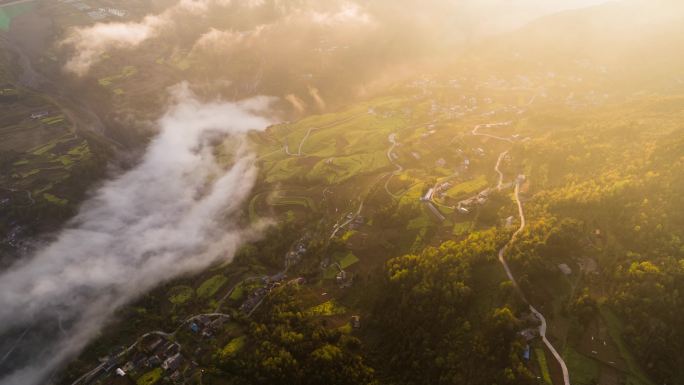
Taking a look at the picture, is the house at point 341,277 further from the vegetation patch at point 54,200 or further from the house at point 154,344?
the vegetation patch at point 54,200

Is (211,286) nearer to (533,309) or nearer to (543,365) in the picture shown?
(533,309)

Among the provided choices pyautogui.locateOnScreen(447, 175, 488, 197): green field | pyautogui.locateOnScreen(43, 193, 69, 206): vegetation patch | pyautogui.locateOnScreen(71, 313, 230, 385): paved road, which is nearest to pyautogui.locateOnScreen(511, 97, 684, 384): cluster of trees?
pyautogui.locateOnScreen(447, 175, 488, 197): green field

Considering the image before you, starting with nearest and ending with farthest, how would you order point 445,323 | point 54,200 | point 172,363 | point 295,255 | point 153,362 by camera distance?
1. point 445,323
2. point 172,363
3. point 153,362
4. point 295,255
5. point 54,200

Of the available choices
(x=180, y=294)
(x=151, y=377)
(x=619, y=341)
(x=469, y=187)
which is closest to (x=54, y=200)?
(x=180, y=294)

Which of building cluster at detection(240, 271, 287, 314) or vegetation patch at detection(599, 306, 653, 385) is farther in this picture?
building cluster at detection(240, 271, 287, 314)

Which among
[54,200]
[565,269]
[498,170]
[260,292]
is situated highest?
[565,269]

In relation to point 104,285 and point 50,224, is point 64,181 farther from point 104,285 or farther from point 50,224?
point 104,285

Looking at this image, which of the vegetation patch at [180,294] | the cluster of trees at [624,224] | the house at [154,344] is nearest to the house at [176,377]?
the house at [154,344]

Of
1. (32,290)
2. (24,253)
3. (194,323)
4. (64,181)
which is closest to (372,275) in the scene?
(194,323)

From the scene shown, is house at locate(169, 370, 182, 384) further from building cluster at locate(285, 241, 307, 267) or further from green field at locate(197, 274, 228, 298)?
building cluster at locate(285, 241, 307, 267)
